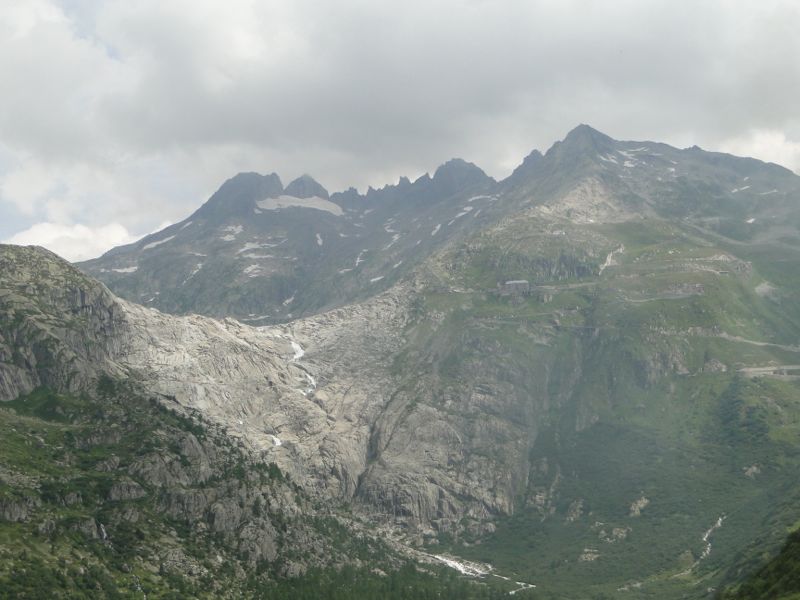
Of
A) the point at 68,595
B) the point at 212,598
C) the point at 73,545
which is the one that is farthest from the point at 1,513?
the point at 212,598

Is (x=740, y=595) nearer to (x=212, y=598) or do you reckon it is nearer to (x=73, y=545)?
(x=212, y=598)

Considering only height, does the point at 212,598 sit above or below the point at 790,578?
below

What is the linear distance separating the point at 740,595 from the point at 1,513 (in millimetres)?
168871

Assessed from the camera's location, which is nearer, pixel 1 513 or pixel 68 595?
pixel 68 595

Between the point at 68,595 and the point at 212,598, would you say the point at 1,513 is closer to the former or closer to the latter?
the point at 68,595

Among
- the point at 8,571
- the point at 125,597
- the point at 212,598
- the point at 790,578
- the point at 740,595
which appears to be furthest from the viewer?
the point at 212,598

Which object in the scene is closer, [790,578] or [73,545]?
[790,578]

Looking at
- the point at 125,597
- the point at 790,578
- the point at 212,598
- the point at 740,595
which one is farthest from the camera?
the point at 212,598

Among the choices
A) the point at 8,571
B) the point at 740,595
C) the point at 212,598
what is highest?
the point at 740,595

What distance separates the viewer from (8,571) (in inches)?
6673

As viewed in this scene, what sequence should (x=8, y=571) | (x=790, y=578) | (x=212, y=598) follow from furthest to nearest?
(x=212, y=598)
(x=8, y=571)
(x=790, y=578)

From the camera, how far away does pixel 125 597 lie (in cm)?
18238

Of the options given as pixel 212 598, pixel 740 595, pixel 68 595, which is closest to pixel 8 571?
pixel 68 595

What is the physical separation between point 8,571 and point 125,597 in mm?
27253
